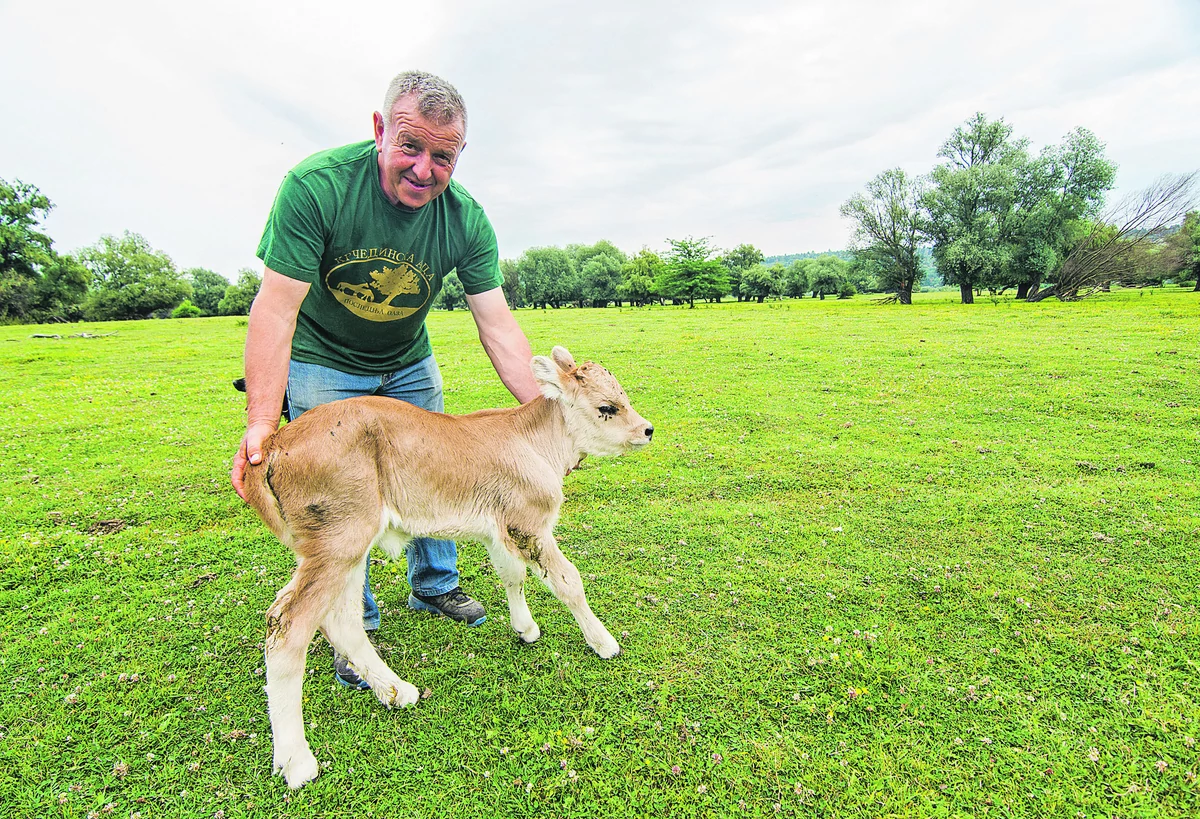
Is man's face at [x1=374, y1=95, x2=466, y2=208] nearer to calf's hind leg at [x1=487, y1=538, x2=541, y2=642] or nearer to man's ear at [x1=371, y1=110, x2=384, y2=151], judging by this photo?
man's ear at [x1=371, y1=110, x2=384, y2=151]

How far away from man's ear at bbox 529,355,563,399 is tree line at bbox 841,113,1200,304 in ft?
184

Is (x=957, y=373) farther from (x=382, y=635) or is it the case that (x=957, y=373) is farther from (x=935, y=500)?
(x=382, y=635)

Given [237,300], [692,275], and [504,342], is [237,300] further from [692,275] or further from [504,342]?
[504,342]

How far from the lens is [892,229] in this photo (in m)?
55.7

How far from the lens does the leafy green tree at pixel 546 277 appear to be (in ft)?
325

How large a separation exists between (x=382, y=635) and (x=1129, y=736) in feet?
17.9

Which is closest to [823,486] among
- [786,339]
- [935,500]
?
[935,500]

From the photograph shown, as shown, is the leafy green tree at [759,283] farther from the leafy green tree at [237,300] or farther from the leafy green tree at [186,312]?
the leafy green tree at [186,312]

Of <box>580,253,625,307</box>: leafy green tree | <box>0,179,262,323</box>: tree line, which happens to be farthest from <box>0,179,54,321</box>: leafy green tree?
<box>580,253,625,307</box>: leafy green tree

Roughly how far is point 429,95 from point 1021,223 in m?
61.3

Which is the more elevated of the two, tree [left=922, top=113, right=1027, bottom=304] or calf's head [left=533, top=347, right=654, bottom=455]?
tree [left=922, top=113, right=1027, bottom=304]

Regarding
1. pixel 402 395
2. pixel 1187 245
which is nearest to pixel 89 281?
pixel 402 395

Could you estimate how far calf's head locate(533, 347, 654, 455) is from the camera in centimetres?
455

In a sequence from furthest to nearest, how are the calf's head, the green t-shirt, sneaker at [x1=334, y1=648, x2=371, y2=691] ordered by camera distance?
the calf's head
sneaker at [x1=334, y1=648, x2=371, y2=691]
the green t-shirt
